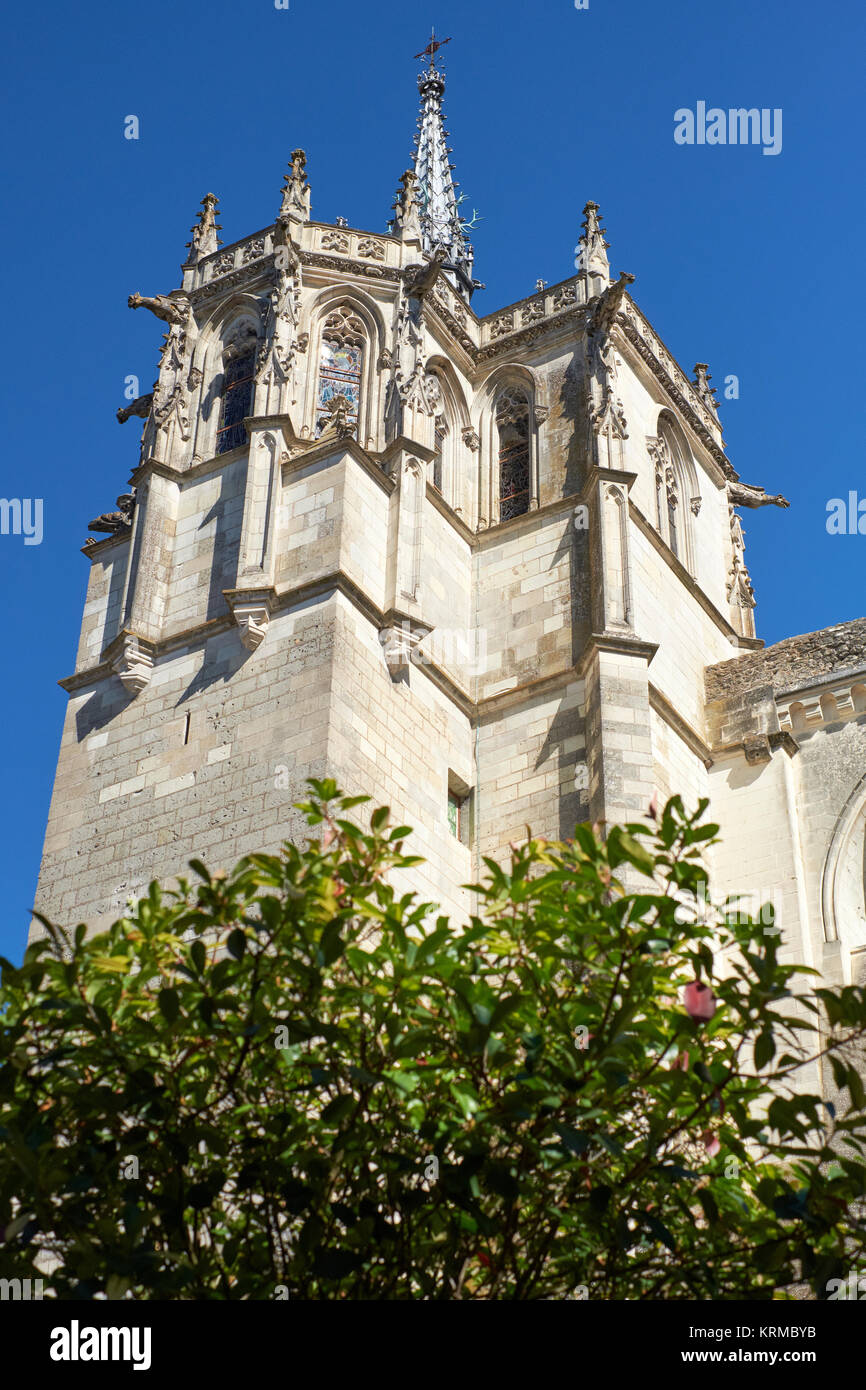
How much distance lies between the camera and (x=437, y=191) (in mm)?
38562

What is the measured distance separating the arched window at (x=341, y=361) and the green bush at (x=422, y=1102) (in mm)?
14875

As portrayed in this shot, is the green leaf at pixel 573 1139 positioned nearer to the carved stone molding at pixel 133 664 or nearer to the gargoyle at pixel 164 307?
the carved stone molding at pixel 133 664

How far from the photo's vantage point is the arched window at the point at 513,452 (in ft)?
79.7

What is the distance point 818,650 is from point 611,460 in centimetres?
372

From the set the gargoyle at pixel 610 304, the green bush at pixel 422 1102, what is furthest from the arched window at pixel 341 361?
the green bush at pixel 422 1102

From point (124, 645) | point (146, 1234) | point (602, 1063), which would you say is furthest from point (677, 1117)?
point (124, 645)

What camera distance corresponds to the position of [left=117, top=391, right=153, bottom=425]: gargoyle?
24672mm

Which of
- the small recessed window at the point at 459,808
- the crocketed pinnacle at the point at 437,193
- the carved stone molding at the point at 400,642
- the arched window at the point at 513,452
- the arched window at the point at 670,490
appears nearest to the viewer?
the carved stone molding at the point at 400,642

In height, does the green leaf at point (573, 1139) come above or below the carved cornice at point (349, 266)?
below

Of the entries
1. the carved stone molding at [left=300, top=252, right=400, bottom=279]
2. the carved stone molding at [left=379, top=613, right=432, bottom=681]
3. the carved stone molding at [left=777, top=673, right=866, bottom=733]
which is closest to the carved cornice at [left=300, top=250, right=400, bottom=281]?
the carved stone molding at [left=300, top=252, right=400, bottom=279]

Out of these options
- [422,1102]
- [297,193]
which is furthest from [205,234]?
[422,1102]

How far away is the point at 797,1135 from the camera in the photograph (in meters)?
8.07

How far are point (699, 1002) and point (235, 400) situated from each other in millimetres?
17308

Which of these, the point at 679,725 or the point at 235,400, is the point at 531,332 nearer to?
the point at 235,400
